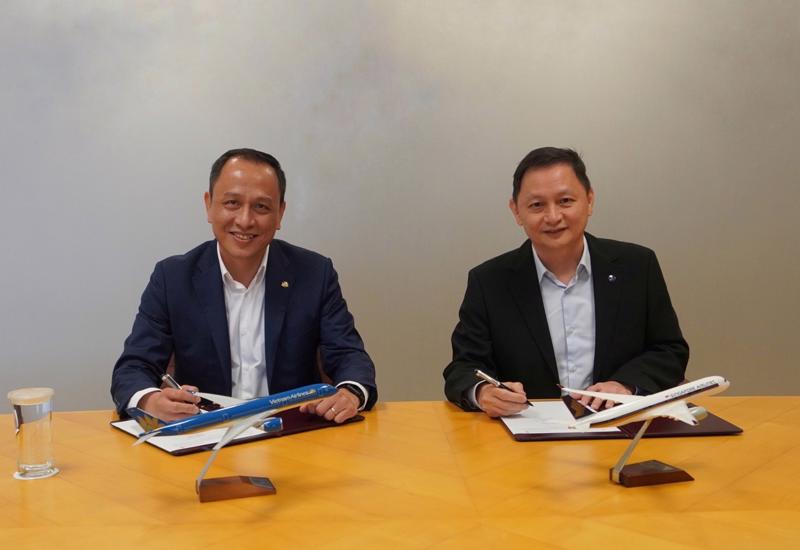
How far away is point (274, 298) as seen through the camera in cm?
312

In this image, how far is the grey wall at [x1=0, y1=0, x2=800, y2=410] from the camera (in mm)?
4691

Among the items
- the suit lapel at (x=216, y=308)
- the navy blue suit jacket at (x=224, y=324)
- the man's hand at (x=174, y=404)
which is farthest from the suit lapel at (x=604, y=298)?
the man's hand at (x=174, y=404)

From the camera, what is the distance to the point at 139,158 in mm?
4746

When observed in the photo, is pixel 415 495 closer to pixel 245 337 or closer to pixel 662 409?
pixel 662 409

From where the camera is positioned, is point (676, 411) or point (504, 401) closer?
point (676, 411)

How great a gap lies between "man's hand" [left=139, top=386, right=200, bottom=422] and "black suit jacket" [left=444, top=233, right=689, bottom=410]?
3.40 ft

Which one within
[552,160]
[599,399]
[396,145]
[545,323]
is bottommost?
[599,399]

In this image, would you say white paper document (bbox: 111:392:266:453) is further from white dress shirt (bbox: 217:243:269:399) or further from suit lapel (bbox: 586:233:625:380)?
suit lapel (bbox: 586:233:625:380)

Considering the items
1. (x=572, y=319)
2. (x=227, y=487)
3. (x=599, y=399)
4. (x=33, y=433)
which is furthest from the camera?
(x=572, y=319)

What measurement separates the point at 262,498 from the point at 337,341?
4.23ft

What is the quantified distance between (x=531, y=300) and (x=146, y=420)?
5.19 ft

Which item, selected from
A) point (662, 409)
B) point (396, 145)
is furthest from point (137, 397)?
point (396, 145)

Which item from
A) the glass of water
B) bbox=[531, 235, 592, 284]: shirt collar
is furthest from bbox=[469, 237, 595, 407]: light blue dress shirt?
the glass of water

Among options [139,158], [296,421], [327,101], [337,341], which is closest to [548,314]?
[337,341]
